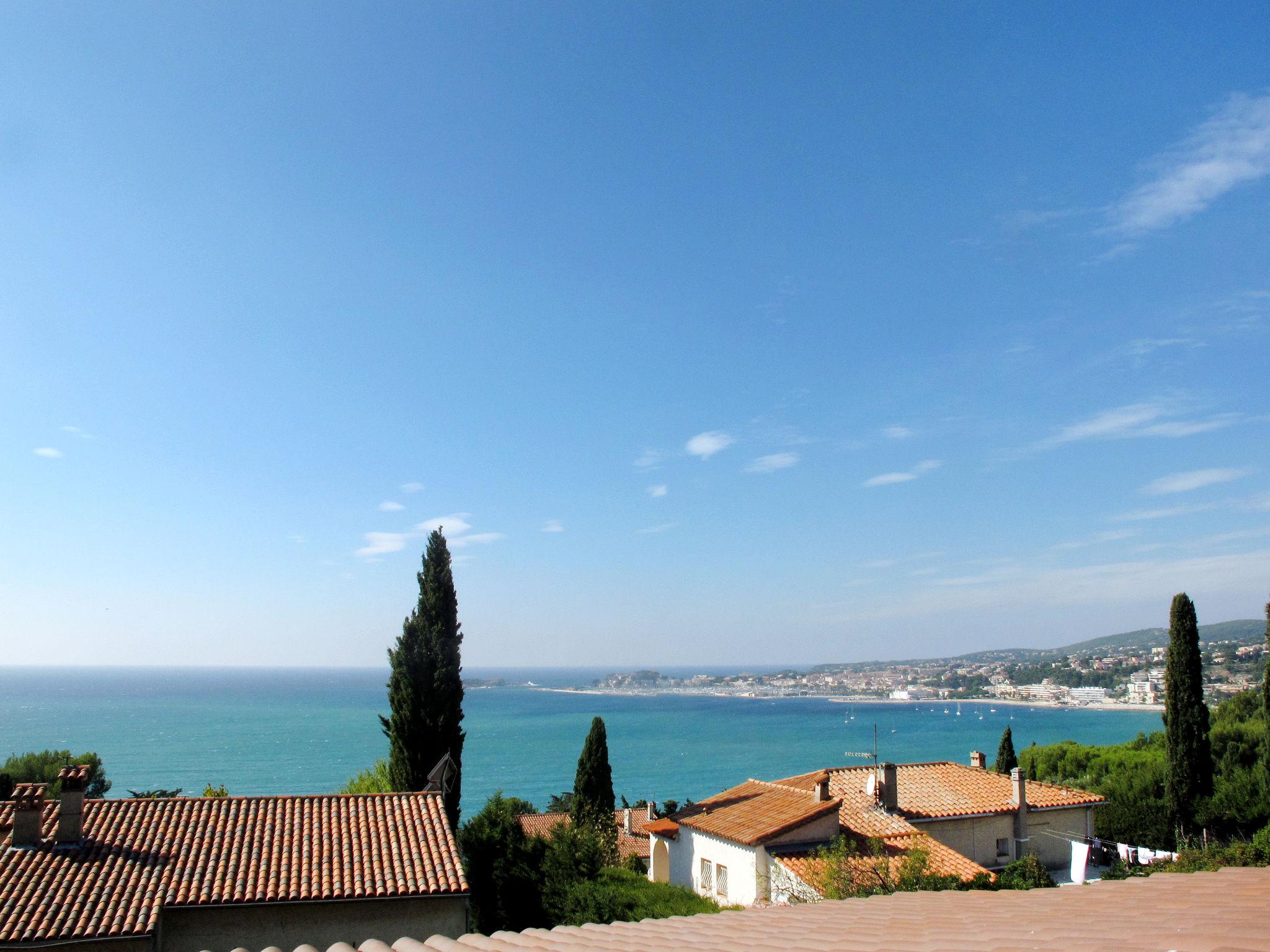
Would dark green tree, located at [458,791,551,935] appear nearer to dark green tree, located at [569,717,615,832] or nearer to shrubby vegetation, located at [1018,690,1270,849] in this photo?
dark green tree, located at [569,717,615,832]

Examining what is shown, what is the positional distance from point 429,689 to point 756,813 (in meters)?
11.0

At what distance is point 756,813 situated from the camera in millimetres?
22219

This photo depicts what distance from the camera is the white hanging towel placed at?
78.4 ft

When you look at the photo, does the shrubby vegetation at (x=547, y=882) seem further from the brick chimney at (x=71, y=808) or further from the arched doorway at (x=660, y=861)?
the brick chimney at (x=71, y=808)

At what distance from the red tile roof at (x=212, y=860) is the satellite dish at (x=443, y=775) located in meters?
7.24

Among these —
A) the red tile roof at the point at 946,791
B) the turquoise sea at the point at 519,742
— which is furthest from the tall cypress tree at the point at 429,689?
the turquoise sea at the point at 519,742

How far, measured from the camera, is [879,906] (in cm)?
615

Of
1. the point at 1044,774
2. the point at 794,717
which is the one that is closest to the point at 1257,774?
the point at 1044,774

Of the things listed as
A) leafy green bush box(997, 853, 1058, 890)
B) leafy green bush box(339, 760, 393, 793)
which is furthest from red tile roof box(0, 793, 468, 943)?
leafy green bush box(997, 853, 1058, 890)

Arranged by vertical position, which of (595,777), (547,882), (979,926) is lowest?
(595,777)

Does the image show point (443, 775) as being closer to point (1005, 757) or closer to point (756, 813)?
point (756, 813)

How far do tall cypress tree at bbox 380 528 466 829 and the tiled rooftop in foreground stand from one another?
20373 mm

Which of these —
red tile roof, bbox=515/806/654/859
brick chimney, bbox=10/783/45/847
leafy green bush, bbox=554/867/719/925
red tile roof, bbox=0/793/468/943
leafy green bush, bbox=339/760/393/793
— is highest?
brick chimney, bbox=10/783/45/847

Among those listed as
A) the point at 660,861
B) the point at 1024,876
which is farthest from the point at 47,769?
the point at 1024,876
